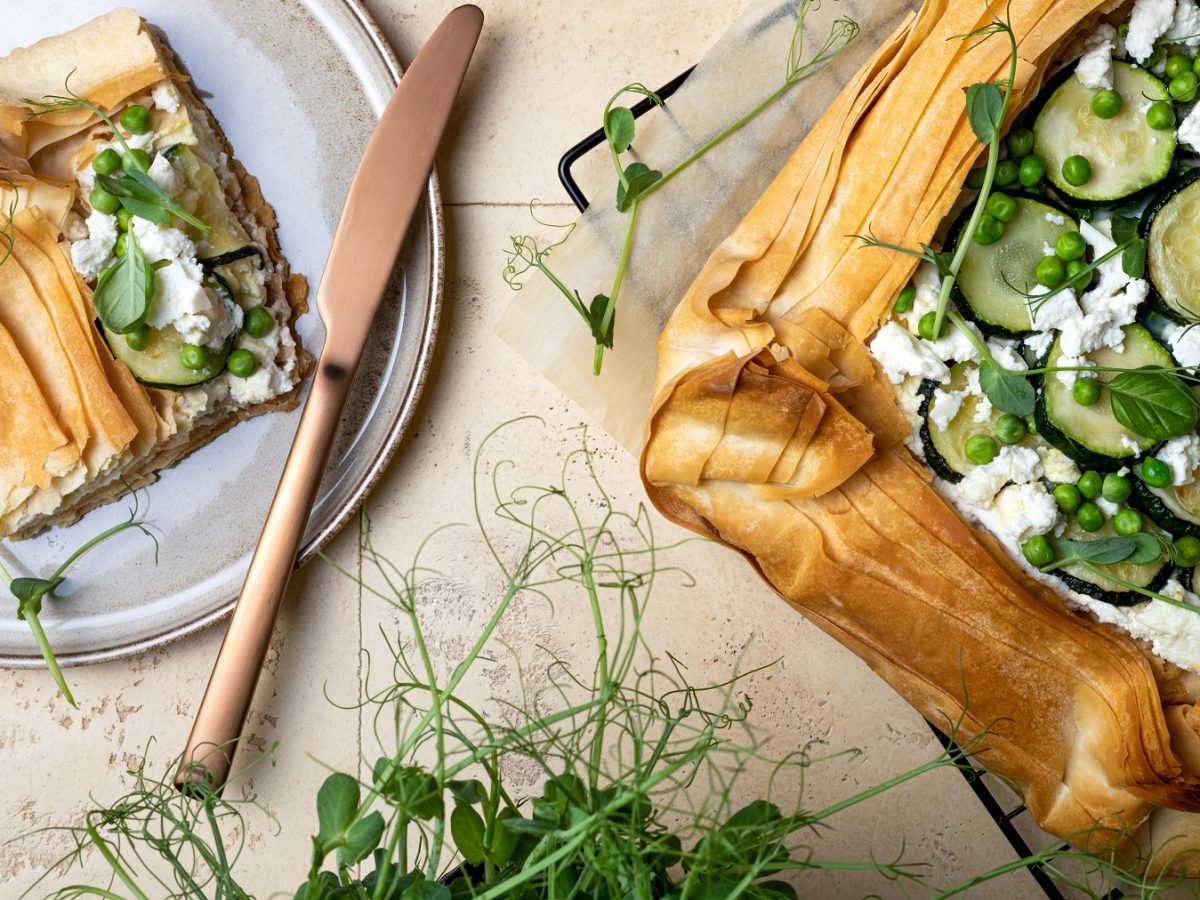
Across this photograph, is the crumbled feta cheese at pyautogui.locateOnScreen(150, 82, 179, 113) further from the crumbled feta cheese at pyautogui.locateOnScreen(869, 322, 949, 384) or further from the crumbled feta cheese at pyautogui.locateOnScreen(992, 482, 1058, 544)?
the crumbled feta cheese at pyautogui.locateOnScreen(992, 482, 1058, 544)

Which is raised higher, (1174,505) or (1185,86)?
(1185,86)

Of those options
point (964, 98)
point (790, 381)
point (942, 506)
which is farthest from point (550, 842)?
point (964, 98)

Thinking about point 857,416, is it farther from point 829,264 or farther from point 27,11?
point 27,11

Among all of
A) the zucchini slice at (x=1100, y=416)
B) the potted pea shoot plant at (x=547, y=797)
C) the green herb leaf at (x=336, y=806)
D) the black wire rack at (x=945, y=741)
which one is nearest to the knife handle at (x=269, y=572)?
the potted pea shoot plant at (x=547, y=797)

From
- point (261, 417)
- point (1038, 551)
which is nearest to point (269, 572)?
point (261, 417)

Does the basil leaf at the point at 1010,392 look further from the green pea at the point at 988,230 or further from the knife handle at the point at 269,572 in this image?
the knife handle at the point at 269,572

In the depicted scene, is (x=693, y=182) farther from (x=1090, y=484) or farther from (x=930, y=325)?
(x=1090, y=484)
